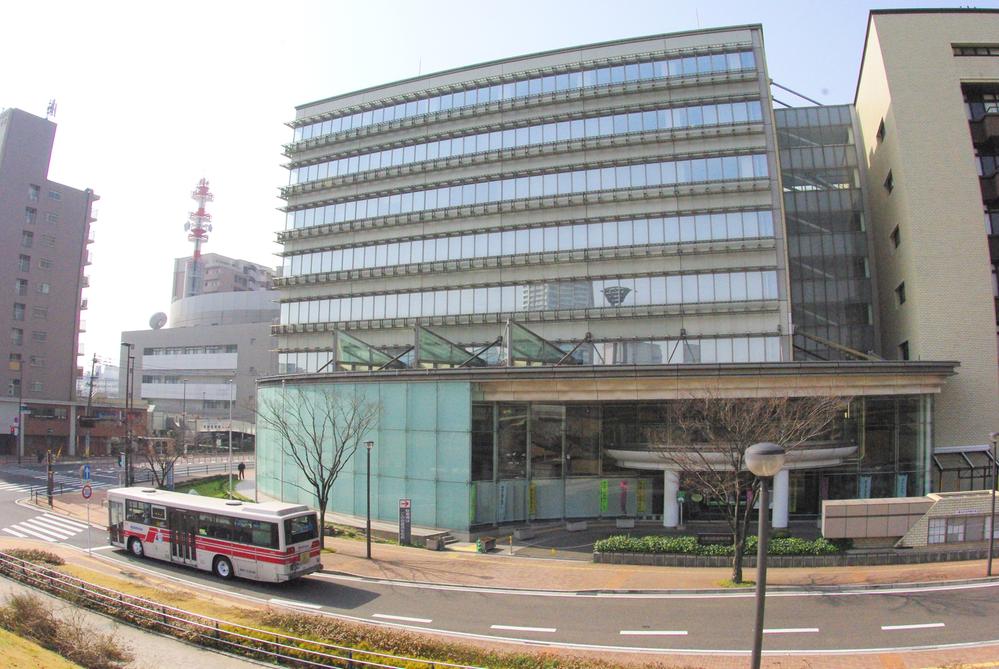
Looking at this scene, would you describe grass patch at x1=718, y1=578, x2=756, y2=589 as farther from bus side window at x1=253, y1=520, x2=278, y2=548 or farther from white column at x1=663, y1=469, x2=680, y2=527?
bus side window at x1=253, y1=520, x2=278, y2=548

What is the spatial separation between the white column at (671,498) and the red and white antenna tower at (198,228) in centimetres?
13499

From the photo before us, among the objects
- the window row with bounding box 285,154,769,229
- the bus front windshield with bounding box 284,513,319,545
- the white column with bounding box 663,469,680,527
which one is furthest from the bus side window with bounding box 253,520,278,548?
the window row with bounding box 285,154,769,229

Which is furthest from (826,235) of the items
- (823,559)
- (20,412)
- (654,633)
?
(20,412)

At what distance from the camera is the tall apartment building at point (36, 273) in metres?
74.6

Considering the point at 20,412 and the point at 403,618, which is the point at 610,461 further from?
the point at 20,412

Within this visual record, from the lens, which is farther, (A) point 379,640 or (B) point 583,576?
(B) point 583,576

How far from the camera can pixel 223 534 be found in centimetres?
2359

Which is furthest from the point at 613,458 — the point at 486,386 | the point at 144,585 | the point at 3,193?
the point at 3,193

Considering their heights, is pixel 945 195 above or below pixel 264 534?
above

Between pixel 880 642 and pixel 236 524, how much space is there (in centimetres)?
2088

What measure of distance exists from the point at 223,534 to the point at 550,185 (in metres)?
33.2

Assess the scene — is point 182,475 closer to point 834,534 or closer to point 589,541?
point 589,541

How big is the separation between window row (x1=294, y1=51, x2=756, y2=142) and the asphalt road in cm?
3650

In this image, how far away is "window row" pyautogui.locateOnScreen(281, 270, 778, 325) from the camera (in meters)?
42.2
